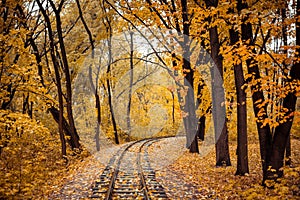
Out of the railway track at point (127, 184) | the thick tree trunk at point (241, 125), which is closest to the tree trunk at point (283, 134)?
the thick tree trunk at point (241, 125)

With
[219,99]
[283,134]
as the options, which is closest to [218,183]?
[283,134]

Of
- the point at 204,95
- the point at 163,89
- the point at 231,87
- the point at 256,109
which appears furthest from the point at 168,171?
the point at 163,89

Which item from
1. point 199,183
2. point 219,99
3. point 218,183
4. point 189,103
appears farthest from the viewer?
point 189,103

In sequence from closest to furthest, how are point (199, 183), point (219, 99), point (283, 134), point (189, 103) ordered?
point (283, 134) < point (199, 183) < point (219, 99) < point (189, 103)

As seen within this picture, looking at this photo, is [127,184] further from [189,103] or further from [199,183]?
[189,103]

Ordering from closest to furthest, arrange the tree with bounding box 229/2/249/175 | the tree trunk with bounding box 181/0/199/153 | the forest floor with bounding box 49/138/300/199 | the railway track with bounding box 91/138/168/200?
1. the forest floor with bounding box 49/138/300/199
2. the railway track with bounding box 91/138/168/200
3. the tree with bounding box 229/2/249/175
4. the tree trunk with bounding box 181/0/199/153

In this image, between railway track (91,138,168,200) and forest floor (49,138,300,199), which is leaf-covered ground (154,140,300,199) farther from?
railway track (91,138,168,200)

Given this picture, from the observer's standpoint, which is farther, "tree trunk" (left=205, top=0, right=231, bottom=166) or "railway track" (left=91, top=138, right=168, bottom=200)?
"tree trunk" (left=205, top=0, right=231, bottom=166)

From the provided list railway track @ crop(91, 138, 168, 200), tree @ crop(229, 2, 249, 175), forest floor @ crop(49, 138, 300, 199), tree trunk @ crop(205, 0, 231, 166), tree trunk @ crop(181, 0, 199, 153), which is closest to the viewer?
forest floor @ crop(49, 138, 300, 199)

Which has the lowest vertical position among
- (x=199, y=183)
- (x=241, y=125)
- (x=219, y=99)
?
(x=199, y=183)

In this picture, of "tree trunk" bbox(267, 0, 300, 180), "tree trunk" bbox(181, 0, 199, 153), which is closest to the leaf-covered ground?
"tree trunk" bbox(267, 0, 300, 180)

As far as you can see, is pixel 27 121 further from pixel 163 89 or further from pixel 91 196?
pixel 163 89

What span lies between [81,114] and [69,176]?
954 inches

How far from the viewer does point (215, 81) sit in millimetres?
13008
